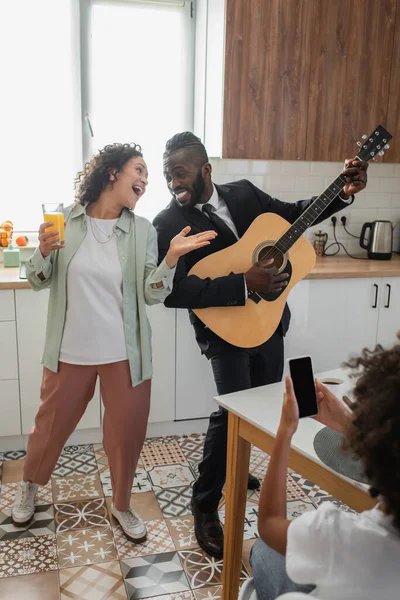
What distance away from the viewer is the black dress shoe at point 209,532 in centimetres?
227

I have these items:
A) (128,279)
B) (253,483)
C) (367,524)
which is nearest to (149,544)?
(253,483)

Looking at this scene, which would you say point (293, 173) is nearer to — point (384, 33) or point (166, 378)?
point (384, 33)

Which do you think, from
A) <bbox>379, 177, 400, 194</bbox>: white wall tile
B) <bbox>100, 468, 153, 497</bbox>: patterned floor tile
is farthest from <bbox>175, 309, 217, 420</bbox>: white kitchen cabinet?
<bbox>379, 177, 400, 194</bbox>: white wall tile

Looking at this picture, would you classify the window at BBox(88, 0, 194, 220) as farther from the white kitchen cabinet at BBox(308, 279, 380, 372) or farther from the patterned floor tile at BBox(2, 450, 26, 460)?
the patterned floor tile at BBox(2, 450, 26, 460)

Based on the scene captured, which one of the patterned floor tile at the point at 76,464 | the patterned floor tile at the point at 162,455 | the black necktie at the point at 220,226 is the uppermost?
the black necktie at the point at 220,226

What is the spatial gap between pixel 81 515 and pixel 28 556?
1.02 ft

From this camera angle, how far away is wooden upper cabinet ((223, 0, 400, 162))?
10.4 ft

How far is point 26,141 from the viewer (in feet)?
11.1

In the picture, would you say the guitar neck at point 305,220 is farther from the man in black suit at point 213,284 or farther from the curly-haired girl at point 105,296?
the curly-haired girl at point 105,296

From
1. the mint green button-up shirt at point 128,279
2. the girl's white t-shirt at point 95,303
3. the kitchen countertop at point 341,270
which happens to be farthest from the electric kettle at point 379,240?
the girl's white t-shirt at point 95,303

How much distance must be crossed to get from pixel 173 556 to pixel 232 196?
136cm

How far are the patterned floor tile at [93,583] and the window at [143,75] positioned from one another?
204 cm

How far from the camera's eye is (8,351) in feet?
9.56

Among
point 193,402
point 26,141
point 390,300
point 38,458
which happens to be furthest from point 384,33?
point 38,458
